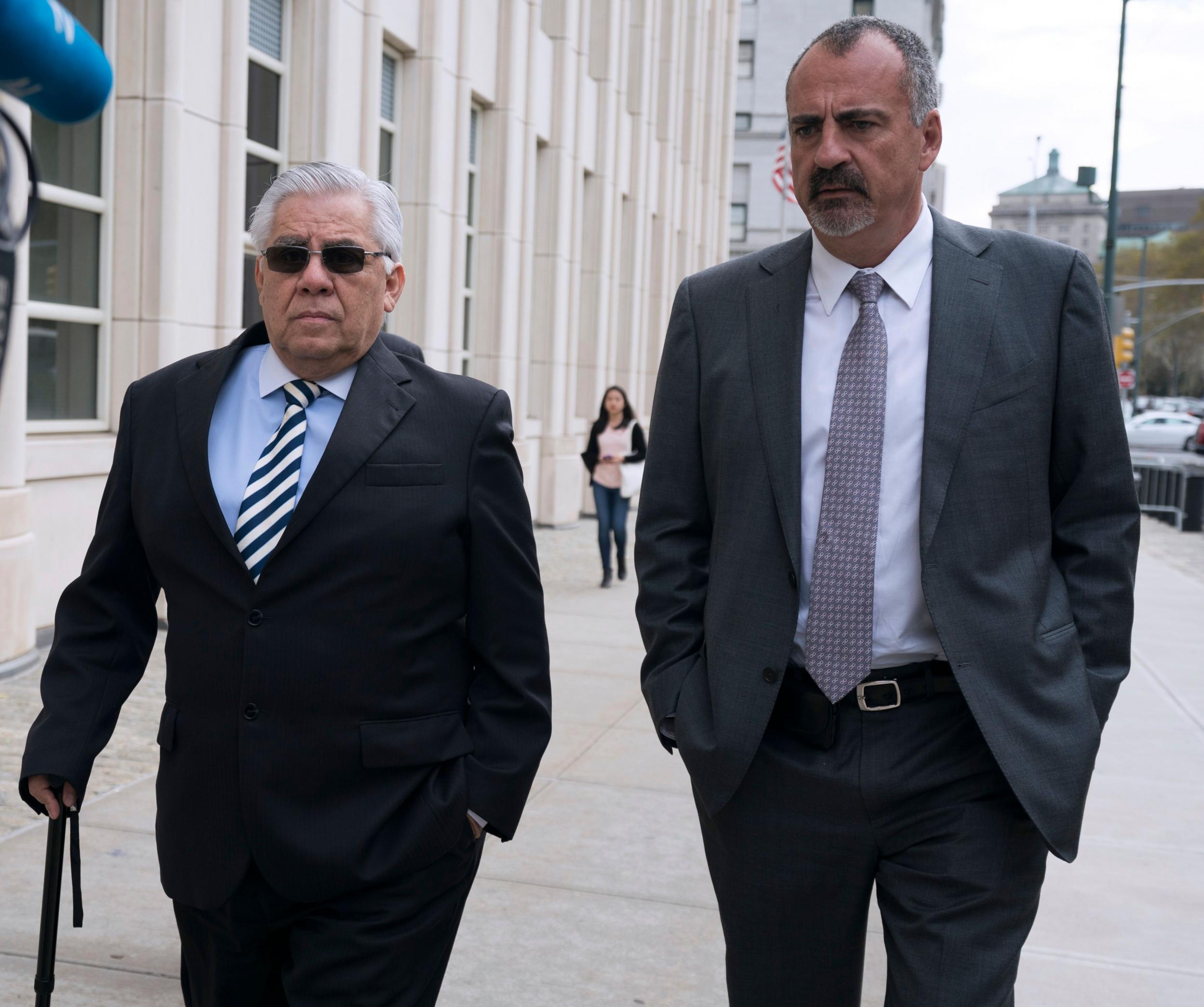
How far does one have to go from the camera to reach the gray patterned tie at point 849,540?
8.56 ft

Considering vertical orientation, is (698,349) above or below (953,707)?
above

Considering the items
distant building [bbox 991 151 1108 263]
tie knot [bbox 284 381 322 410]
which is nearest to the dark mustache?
tie knot [bbox 284 381 322 410]

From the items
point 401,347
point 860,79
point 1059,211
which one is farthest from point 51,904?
point 1059,211

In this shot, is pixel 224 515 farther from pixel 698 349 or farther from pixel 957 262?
pixel 957 262

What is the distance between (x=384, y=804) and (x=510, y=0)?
15649mm

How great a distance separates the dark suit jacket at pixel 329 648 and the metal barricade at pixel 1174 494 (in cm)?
1927

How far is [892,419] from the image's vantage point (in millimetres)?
2662

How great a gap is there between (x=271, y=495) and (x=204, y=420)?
21 centimetres

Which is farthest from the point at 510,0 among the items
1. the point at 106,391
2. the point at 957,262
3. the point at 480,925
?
the point at 957,262

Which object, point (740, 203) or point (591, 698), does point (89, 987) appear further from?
point (740, 203)

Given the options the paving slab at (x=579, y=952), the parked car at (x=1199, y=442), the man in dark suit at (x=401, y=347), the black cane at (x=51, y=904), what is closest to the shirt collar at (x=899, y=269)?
the man in dark suit at (x=401, y=347)

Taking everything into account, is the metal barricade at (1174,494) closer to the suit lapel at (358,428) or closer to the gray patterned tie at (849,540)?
the gray patterned tie at (849,540)

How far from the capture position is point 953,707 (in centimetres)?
265

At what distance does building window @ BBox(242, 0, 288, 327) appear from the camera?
11.5 meters
